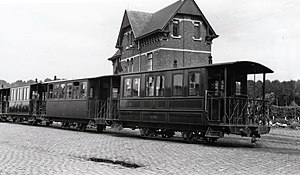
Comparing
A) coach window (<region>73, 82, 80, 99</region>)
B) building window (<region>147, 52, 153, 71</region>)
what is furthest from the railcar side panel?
building window (<region>147, 52, 153, 71</region>)

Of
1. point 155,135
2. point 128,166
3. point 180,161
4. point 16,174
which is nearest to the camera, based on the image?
point 16,174

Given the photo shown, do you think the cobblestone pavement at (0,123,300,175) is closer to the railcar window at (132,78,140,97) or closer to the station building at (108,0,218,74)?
the railcar window at (132,78,140,97)

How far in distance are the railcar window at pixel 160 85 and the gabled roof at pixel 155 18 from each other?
1803 centimetres

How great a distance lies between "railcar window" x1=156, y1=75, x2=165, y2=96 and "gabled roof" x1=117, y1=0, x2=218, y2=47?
1803cm

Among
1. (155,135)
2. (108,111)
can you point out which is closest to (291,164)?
(155,135)

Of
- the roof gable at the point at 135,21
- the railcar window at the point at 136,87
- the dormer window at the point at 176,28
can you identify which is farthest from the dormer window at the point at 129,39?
the railcar window at the point at 136,87

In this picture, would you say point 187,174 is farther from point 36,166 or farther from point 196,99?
point 196,99

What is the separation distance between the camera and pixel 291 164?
8797 mm

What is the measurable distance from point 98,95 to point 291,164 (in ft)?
44.3

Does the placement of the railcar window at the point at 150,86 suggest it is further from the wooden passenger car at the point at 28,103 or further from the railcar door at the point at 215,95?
the wooden passenger car at the point at 28,103

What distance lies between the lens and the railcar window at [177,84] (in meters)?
14.7

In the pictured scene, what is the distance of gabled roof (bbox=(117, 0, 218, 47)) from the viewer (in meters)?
34.6

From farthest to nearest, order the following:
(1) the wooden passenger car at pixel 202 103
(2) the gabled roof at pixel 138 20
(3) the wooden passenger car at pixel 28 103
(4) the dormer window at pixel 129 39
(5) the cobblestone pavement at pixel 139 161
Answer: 1. (4) the dormer window at pixel 129 39
2. (2) the gabled roof at pixel 138 20
3. (3) the wooden passenger car at pixel 28 103
4. (1) the wooden passenger car at pixel 202 103
5. (5) the cobblestone pavement at pixel 139 161

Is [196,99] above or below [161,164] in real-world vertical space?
above
